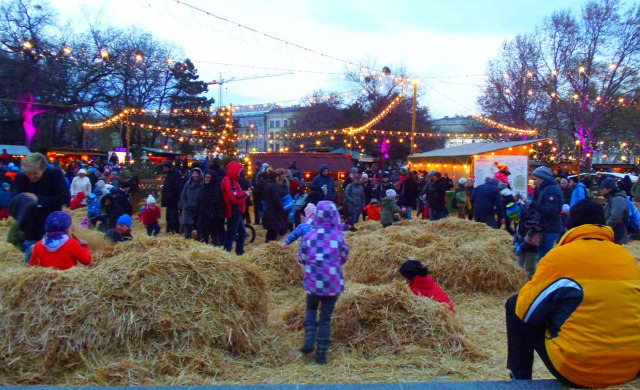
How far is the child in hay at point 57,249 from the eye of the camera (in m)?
5.09

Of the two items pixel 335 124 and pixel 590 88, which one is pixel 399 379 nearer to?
pixel 590 88

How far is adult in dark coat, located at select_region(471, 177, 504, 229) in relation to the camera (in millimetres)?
10805

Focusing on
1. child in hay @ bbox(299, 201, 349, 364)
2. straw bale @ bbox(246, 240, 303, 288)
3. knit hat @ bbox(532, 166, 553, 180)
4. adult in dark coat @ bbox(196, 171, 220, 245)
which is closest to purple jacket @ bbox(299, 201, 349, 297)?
child in hay @ bbox(299, 201, 349, 364)

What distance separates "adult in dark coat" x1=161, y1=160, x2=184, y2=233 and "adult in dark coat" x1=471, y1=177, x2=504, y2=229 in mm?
6392

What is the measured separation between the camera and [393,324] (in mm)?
4938

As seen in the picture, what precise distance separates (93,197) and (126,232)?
3057mm

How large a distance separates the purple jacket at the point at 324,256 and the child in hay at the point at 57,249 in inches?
91.4

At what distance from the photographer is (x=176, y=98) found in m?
46.9

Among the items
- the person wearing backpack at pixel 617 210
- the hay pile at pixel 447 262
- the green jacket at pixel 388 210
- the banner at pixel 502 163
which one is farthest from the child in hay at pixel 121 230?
the banner at pixel 502 163

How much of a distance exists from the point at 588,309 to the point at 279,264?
5.33 meters

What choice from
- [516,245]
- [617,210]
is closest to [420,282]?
[516,245]

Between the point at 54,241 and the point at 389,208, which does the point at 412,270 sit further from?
the point at 389,208

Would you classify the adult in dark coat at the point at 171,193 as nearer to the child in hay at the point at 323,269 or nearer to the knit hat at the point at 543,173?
the child in hay at the point at 323,269

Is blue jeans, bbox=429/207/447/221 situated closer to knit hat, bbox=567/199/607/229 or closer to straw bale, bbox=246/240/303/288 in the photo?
straw bale, bbox=246/240/303/288
